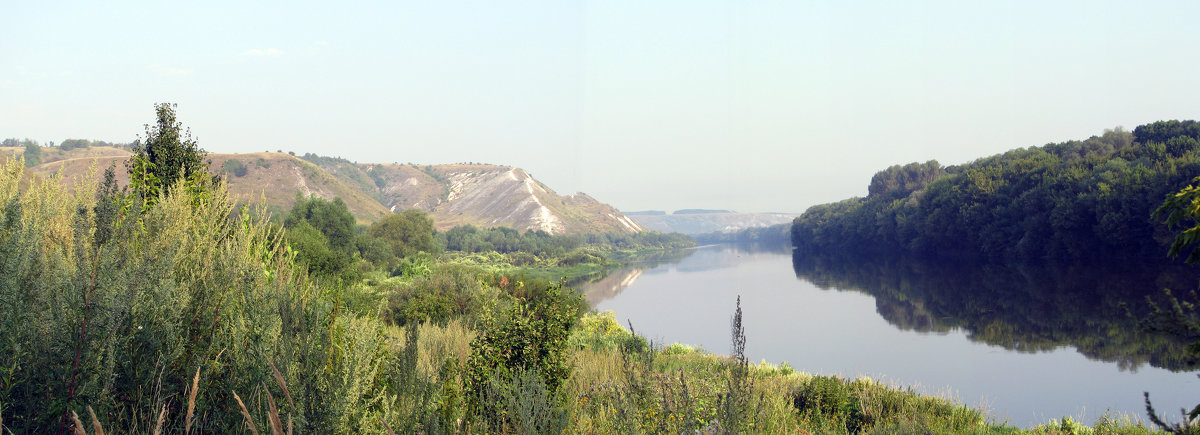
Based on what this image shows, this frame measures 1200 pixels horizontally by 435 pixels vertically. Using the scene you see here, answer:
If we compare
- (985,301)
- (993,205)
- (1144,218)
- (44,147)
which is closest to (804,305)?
(985,301)

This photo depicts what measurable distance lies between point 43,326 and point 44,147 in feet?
618

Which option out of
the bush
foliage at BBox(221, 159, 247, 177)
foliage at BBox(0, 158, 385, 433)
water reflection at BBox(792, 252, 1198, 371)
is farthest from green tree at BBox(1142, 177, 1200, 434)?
foliage at BBox(221, 159, 247, 177)

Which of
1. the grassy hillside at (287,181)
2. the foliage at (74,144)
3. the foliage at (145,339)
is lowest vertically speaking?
the foliage at (145,339)

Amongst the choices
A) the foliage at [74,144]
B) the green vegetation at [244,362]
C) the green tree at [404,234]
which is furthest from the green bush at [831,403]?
the foliage at [74,144]

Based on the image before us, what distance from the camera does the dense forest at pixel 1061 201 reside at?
128ft

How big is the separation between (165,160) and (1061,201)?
169ft

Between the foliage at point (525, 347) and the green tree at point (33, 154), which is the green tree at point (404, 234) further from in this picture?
the green tree at point (33, 154)

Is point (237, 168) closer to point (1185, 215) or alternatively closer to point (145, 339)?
point (145, 339)

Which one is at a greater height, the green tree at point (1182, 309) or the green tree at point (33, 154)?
the green tree at point (33, 154)

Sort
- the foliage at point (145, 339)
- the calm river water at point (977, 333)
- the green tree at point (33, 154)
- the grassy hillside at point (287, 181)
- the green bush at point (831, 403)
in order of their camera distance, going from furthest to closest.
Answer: the grassy hillside at point (287, 181) < the green tree at point (33, 154) < the calm river water at point (977, 333) < the green bush at point (831, 403) < the foliage at point (145, 339)

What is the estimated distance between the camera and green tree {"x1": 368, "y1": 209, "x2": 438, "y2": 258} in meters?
59.9

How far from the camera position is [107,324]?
367 centimetres

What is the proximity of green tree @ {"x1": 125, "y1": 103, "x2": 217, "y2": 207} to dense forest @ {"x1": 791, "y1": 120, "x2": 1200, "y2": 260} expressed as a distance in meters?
32.5

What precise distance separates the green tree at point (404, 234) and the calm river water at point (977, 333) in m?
21.9
